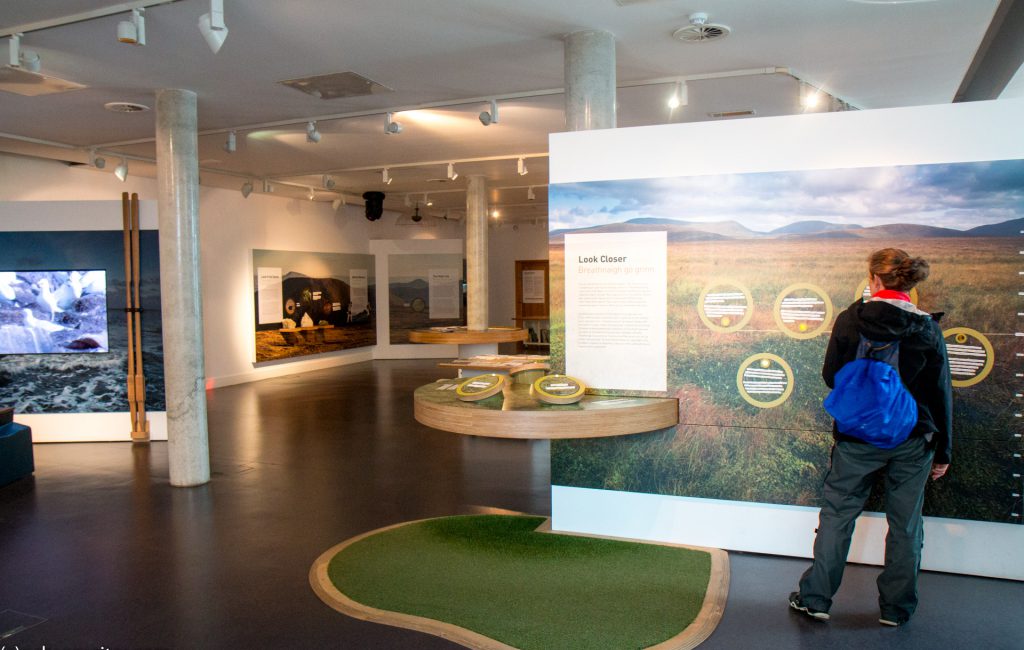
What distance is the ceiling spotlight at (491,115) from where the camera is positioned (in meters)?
6.60

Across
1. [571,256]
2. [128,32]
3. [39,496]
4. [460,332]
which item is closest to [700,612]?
[571,256]

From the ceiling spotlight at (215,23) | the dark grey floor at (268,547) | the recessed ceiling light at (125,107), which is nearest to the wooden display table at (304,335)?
the dark grey floor at (268,547)

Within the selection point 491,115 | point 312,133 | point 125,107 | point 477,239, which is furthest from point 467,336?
point 125,107

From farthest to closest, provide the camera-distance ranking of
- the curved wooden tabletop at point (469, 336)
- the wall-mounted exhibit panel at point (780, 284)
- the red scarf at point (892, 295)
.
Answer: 1. the curved wooden tabletop at point (469, 336)
2. the wall-mounted exhibit panel at point (780, 284)
3. the red scarf at point (892, 295)

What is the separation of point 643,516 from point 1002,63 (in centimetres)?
510

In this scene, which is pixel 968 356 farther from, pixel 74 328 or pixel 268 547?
pixel 74 328

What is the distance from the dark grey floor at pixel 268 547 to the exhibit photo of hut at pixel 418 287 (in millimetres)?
7868

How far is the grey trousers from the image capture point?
11.3 feet

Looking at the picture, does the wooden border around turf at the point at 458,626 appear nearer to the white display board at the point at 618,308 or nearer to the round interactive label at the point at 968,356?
the white display board at the point at 618,308

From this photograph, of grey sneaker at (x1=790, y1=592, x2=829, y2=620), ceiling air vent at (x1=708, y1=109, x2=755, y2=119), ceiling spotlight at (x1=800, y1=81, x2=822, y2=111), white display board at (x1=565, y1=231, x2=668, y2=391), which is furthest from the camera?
ceiling air vent at (x1=708, y1=109, x2=755, y2=119)

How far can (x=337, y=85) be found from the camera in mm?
6414

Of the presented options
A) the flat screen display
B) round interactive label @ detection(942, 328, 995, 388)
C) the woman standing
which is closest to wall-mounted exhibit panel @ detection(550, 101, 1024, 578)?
round interactive label @ detection(942, 328, 995, 388)

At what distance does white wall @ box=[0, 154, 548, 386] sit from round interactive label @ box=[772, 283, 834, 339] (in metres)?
7.37

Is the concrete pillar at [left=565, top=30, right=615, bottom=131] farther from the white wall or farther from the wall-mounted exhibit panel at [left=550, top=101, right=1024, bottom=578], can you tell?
the white wall
